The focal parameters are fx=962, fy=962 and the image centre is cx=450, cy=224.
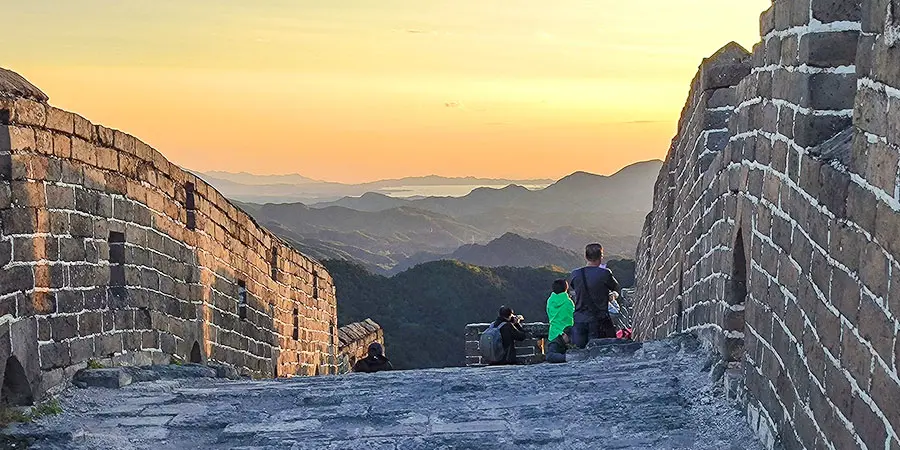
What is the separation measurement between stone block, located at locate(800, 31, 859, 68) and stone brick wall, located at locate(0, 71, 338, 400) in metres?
4.09

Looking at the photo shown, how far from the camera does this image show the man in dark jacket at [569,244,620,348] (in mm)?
8188

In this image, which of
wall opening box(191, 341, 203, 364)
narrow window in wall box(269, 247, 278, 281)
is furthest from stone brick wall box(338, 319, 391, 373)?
wall opening box(191, 341, 203, 364)

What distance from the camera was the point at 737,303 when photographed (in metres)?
4.98

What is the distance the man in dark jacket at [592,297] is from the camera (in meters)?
8.19

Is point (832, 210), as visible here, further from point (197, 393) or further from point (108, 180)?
point (108, 180)

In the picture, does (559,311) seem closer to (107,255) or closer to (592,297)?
(592,297)

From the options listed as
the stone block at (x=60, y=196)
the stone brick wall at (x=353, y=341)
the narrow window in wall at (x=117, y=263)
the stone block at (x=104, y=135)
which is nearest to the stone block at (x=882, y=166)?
the stone block at (x=60, y=196)

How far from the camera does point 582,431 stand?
4.38m

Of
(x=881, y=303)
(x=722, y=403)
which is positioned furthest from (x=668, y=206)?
(x=881, y=303)

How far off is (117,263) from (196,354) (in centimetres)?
Result: 196

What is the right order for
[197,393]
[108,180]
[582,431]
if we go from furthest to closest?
[108,180] < [197,393] < [582,431]

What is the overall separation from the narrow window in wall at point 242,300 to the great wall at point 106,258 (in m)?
0.01

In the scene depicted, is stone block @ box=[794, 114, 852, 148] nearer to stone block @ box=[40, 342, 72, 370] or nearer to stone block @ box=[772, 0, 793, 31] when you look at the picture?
stone block @ box=[772, 0, 793, 31]

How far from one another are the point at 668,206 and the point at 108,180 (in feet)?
16.4
